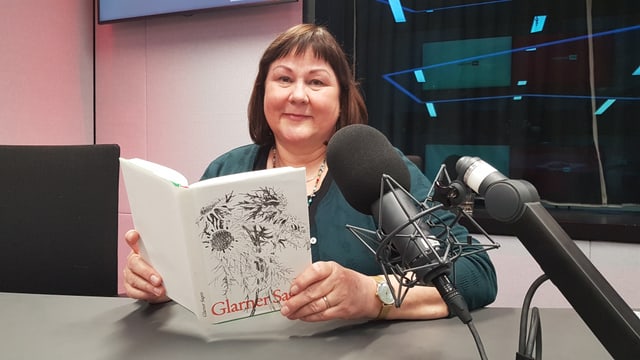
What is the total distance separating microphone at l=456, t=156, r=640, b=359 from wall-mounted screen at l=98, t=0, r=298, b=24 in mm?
1935

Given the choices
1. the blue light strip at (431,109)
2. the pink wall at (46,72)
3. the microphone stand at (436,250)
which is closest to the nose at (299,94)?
the microphone stand at (436,250)

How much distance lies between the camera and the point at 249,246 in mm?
639

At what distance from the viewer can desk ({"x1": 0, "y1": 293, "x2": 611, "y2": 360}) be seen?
62cm

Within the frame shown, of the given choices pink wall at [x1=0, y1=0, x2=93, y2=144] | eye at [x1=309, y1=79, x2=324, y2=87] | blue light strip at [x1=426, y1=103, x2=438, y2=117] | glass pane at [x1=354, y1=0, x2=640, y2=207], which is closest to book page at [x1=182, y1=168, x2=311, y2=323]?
eye at [x1=309, y1=79, x2=324, y2=87]

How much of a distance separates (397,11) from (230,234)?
180 cm

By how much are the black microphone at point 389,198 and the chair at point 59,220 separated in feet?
2.80

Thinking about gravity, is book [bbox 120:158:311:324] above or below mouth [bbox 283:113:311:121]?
below

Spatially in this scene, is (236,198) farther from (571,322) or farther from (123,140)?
(123,140)

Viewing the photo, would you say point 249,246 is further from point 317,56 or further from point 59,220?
point 59,220

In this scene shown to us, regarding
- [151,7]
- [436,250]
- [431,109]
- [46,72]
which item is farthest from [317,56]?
[46,72]

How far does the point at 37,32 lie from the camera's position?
91.9 inches

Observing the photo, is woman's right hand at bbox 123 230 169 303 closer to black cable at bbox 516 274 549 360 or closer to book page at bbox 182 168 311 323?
book page at bbox 182 168 311 323

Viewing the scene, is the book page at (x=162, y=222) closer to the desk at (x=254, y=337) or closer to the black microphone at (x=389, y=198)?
the desk at (x=254, y=337)

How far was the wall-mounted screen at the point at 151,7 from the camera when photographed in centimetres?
223
